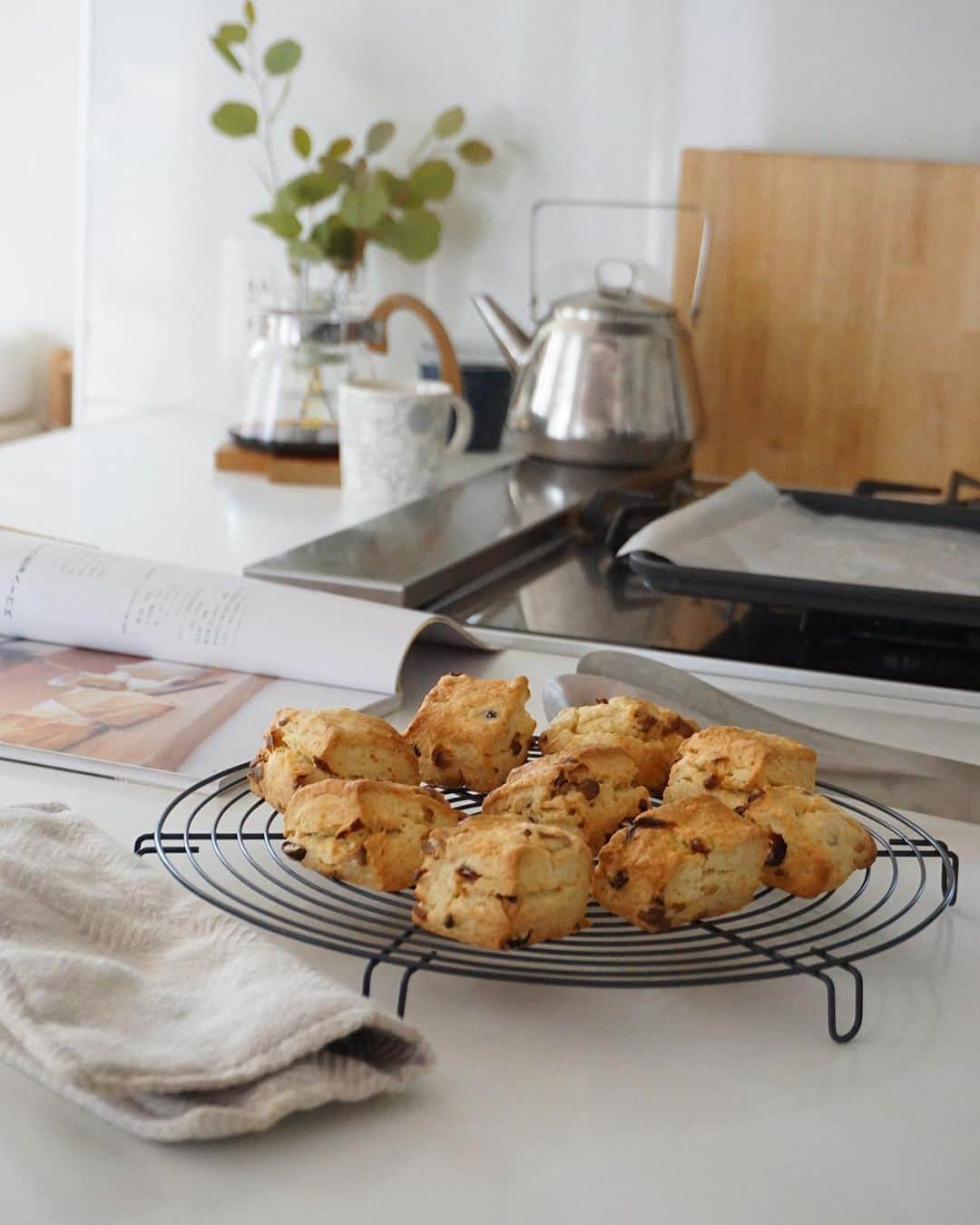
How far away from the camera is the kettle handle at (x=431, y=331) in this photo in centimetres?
155

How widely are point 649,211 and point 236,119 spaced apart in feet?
1.59

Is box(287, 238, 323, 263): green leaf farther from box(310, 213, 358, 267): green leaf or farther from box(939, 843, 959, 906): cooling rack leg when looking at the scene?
box(939, 843, 959, 906): cooling rack leg

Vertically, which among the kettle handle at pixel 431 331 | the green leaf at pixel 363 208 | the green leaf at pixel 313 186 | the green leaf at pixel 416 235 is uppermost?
the green leaf at pixel 313 186

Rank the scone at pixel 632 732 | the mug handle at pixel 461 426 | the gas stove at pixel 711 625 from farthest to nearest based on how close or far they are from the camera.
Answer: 1. the mug handle at pixel 461 426
2. the gas stove at pixel 711 625
3. the scone at pixel 632 732

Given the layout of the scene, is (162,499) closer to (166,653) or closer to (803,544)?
(166,653)

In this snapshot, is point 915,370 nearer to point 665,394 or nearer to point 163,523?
point 665,394

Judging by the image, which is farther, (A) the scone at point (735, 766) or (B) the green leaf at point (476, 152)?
(B) the green leaf at point (476, 152)

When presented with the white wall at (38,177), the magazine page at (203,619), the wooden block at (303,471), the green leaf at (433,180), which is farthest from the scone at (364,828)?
the white wall at (38,177)

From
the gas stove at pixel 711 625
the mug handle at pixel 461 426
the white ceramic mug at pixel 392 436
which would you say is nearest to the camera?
the gas stove at pixel 711 625

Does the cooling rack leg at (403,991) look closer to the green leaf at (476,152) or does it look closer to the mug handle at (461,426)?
the mug handle at (461,426)

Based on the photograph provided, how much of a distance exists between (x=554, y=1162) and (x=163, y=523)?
3.02 ft

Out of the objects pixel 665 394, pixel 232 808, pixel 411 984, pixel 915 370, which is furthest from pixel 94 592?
pixel 915 370

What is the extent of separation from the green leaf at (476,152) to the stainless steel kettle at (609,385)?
0.27 meters

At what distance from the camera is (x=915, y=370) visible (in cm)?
163
